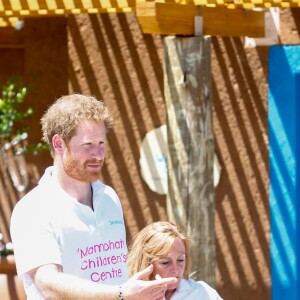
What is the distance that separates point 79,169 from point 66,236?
211mm

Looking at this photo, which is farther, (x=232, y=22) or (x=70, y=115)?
(x=232, y=22)

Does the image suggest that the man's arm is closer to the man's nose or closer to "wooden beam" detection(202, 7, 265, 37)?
the man's nose

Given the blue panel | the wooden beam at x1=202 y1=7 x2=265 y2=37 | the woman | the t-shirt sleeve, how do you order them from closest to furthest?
the t-shirt sleeve
the woman
the wooden beam at x1=202 y1=7 x2=265 y2=37
the blue panel

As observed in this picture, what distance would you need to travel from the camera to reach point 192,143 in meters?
5.58

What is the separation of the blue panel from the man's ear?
390cm

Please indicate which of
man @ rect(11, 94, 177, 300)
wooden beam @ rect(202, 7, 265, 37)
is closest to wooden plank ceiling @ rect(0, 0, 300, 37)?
wooden beam @ rect(202, 7, 265, 37)

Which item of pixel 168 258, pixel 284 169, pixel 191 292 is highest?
pixel 284 169

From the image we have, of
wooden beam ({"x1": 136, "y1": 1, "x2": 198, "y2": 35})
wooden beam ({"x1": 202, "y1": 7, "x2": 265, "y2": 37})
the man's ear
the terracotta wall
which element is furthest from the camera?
the terracotta wall

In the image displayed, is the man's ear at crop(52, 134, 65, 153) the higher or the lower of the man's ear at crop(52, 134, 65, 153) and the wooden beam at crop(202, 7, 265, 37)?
the lower

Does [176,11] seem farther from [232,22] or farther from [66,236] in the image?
[66,236]

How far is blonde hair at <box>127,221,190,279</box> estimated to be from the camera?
406cm

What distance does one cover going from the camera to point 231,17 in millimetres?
6160

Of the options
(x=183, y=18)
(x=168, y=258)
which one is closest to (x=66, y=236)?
(x=168, y=258)

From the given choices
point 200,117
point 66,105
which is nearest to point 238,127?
point 200,117
